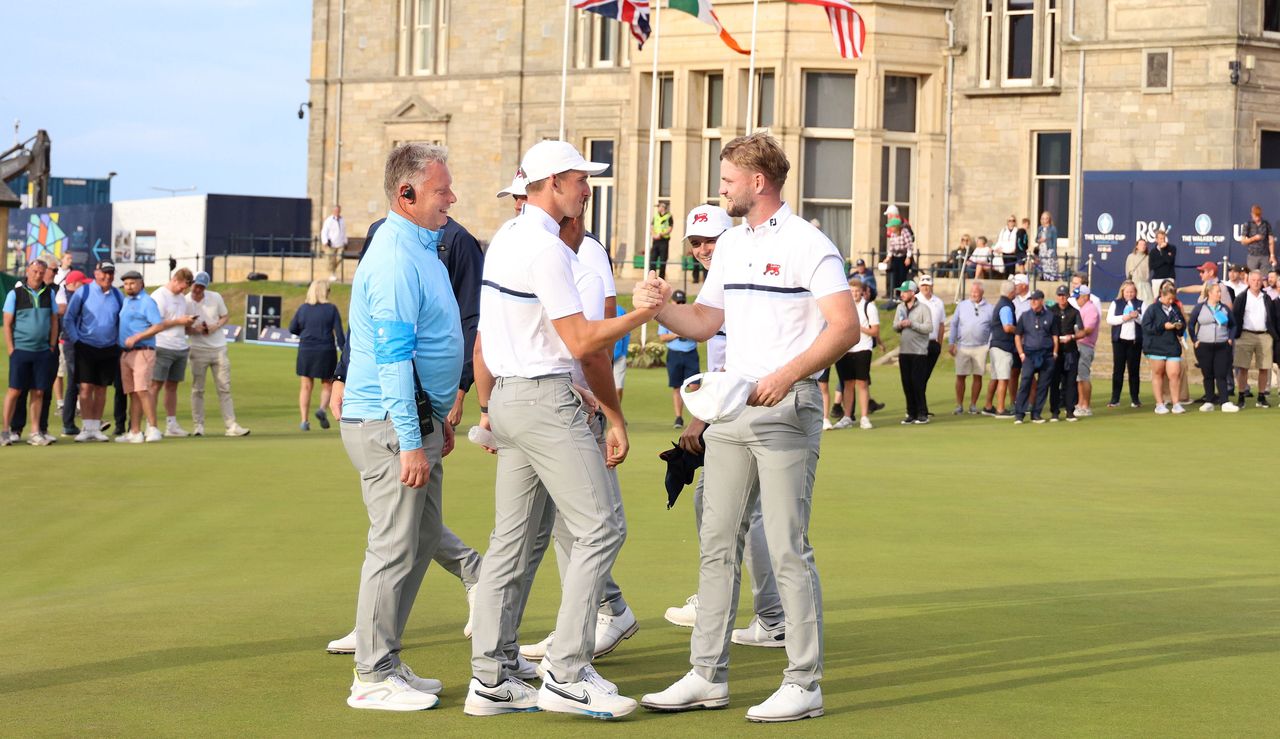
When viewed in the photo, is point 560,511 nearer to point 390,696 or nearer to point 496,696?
point 496,696

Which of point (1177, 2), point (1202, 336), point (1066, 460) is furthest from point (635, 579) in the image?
point (1177, 2)

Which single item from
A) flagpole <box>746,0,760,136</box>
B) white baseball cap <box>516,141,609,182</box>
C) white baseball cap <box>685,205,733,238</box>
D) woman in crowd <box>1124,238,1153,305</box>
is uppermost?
flagpole <box>746,0,760,136</box>

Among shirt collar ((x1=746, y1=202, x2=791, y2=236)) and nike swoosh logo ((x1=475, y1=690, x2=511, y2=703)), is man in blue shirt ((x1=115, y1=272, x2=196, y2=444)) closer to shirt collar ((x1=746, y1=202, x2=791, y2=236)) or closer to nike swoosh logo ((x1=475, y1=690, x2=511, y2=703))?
nike swoosh logo ((x1=475, y1=690, x2=511, y2=703))

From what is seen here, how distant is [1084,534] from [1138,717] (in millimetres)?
5722

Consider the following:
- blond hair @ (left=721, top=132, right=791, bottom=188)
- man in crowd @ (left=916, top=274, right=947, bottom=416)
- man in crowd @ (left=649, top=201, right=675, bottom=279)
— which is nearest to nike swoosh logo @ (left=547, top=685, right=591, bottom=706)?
blond hair @ (left=721, top=132, right=791, bottom=188)

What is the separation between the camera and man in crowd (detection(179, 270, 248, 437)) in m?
19.6

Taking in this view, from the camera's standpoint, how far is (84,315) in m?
19.0

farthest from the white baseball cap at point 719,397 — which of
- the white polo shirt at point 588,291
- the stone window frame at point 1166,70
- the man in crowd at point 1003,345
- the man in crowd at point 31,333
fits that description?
the stone window frame at point 1166,70

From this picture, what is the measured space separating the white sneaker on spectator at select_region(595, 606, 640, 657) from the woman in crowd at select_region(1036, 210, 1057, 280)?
28.7 metres

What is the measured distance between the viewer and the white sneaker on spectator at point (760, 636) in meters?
7.85

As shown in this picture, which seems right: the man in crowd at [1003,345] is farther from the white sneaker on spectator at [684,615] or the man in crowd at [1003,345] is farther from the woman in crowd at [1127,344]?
the white sneaker on spectator at [684,615]

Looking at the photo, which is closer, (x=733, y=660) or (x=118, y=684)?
(x=118, y=684)

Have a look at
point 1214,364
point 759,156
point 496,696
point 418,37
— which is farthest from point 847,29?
point 496,696

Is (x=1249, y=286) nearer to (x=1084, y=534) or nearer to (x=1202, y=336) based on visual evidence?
(x=1202, y=336)
